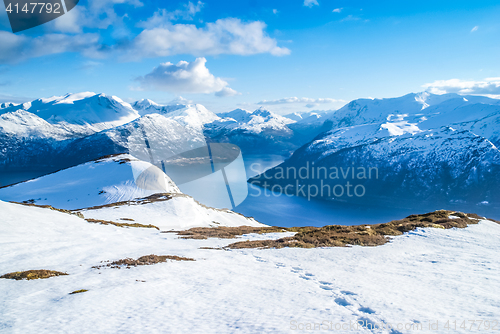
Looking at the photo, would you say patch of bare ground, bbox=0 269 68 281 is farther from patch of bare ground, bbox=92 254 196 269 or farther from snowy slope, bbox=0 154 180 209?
snowy slope, bbox=0 154 180 209

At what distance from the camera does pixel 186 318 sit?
7.46 m

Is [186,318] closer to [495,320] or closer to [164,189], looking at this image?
[495,320]

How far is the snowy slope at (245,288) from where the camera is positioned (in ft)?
23.8

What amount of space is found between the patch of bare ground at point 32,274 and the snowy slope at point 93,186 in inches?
2068

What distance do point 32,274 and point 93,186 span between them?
6309cm

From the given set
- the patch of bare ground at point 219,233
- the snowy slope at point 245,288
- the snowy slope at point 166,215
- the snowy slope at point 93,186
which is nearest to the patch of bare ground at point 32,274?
the snowy slope at point 245,288

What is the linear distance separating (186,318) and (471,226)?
28.9m

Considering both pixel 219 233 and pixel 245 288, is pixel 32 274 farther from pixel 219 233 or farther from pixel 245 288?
pixel 219 233

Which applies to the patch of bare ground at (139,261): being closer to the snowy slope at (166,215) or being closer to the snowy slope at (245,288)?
the snowy slope at (245,288)

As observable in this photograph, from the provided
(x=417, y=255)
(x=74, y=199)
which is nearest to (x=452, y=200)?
(x=417, y=255)

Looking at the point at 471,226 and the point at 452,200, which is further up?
the point at 471,226

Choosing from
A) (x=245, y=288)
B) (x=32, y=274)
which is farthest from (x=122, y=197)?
(x=245, y=288)

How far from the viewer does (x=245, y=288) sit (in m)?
10.1

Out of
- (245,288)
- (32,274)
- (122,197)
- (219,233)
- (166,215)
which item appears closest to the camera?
(245,288)
